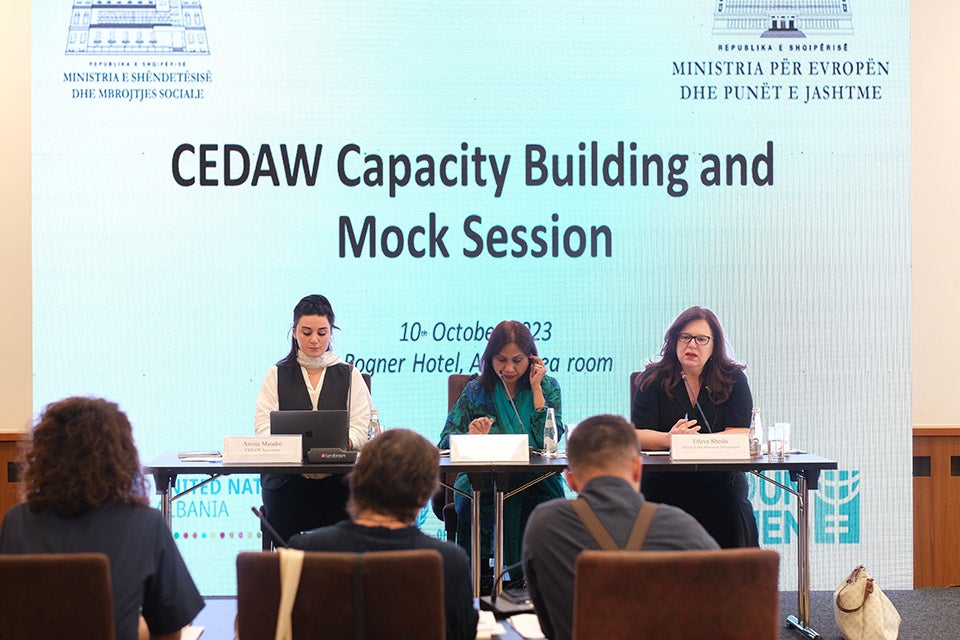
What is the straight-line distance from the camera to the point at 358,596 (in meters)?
2.01

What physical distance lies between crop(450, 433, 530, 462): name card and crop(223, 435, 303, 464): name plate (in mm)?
604

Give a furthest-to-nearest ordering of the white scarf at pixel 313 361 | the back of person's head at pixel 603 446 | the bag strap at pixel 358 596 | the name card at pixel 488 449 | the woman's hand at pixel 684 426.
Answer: the white scarf at pixel 313 361, the woman's hand at pixel 684 426, the name card at pixel 488 449, the back of person's head at pixel 603 446, the bag strap at pixel 358 596

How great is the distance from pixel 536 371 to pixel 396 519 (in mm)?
2379

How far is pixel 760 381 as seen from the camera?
5.31m

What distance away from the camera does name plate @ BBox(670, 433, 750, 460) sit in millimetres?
4055

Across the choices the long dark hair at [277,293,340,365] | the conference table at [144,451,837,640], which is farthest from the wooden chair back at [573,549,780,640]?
the long dark hair at [277,293,340,365]

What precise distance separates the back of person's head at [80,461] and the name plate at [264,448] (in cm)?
158

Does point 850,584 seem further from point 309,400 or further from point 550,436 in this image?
point 309,400

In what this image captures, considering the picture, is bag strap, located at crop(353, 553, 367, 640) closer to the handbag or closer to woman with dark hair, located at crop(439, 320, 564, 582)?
woman with dark hair, located at crop(439, 320, 564, 582)

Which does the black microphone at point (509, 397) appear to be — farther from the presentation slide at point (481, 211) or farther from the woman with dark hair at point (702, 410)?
the presentation slide at point (481, 211)

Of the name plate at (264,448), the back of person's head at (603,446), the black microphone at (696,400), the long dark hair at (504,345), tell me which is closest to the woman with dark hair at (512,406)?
the long dark hair at (504,345)

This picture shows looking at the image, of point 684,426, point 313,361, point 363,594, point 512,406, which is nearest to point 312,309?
point 313,361

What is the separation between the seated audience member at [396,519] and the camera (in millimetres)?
2244

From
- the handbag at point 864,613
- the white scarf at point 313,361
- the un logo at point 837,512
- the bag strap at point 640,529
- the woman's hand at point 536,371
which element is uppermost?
the white scarf at point 313,361
